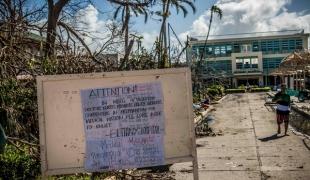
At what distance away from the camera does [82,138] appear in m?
5.52

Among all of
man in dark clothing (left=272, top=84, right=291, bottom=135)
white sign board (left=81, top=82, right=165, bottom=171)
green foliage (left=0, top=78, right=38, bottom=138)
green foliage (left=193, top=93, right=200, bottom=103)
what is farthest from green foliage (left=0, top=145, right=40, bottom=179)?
green foliage (left=193, top=93, right=200, bottom=103)

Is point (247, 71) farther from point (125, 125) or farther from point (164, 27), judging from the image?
point (125, 125)

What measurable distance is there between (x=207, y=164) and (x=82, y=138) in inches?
196

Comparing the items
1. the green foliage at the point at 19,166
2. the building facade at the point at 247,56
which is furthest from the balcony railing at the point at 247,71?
the green foliage at the point at 19,166

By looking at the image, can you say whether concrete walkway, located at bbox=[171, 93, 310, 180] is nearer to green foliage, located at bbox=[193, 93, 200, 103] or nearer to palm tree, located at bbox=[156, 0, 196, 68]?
palm tree, located at bbox=[156, 0, 196, 68]

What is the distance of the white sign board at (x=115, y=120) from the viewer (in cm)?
552

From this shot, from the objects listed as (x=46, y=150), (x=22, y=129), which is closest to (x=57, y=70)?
(x=22, y=129)

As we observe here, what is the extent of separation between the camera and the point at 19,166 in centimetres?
768

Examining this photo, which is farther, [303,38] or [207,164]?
[303,38]

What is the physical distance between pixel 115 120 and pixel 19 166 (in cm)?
282

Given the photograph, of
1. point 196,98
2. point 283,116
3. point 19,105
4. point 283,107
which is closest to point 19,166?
point 19,105

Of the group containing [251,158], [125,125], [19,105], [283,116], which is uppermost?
[19,105]

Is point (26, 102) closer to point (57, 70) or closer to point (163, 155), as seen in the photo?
point (57, 70)

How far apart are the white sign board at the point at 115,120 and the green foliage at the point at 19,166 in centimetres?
233
